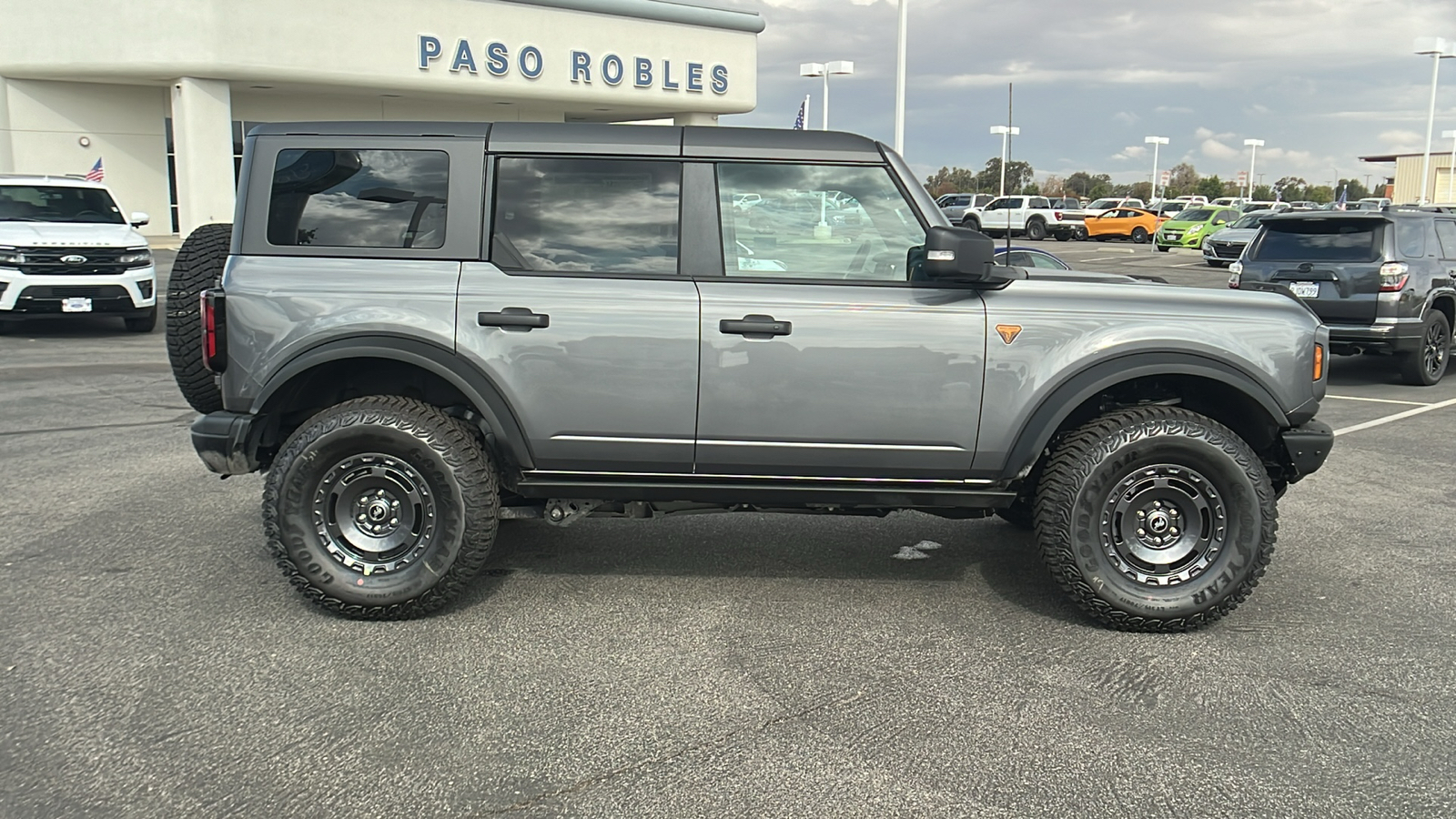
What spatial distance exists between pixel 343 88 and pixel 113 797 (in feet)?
95.2

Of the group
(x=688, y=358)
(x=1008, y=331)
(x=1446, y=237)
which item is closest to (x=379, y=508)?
(x=688, y=358)

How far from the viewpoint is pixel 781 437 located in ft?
15.1

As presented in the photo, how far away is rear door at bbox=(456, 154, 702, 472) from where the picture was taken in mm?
4551

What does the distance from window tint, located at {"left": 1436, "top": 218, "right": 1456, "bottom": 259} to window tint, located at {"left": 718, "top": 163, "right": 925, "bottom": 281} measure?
10316 millimetres

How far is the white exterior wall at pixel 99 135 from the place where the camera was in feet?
91.5

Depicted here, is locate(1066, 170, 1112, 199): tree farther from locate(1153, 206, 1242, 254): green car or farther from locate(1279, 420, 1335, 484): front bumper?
locate(1279, 420, 1335, 484): front bumper

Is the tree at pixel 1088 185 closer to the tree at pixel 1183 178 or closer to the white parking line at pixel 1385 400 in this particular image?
the tree at pixel 1183 178

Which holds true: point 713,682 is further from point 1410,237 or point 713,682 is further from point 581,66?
point 581,66

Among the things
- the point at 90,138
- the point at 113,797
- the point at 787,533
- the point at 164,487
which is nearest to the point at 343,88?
the point at 90,138

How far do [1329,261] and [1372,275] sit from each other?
48 cm

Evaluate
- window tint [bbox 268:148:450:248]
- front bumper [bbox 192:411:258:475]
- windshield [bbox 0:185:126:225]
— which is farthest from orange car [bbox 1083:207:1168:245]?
front bumper [bbox 192:411:258:475]

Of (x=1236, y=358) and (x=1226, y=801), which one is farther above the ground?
(x=1236, y=358)

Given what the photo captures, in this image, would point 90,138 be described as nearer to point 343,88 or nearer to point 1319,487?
point 343,88

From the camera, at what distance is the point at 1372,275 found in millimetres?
11594
